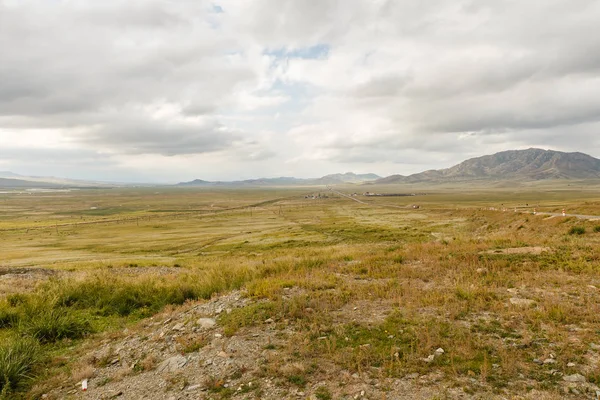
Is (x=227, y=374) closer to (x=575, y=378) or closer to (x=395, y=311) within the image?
(x=395, y=311)

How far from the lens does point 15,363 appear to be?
8.64 m

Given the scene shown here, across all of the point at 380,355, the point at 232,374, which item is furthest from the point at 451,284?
the point at 232,374

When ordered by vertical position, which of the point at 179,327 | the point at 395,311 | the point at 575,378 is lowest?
the point at 179,327

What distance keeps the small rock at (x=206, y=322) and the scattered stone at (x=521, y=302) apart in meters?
10.7

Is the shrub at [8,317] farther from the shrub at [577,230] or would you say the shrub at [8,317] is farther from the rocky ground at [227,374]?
the shrub at [577,230]

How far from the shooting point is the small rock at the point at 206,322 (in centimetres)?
1095

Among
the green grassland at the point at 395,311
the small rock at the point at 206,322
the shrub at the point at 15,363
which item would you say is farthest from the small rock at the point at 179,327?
the shrub at the point at 15,363

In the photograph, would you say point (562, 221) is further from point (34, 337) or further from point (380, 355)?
point (34, 337)

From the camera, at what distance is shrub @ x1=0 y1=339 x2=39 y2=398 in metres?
8.24

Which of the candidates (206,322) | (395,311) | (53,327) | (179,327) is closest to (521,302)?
(395,311)

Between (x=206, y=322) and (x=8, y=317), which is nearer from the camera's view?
(x=206, y=322)

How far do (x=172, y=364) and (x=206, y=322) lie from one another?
242cm

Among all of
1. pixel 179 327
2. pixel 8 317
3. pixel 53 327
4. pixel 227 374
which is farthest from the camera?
pixel 8 317

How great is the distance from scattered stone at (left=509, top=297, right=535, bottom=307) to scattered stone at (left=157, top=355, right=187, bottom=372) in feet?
36.7
